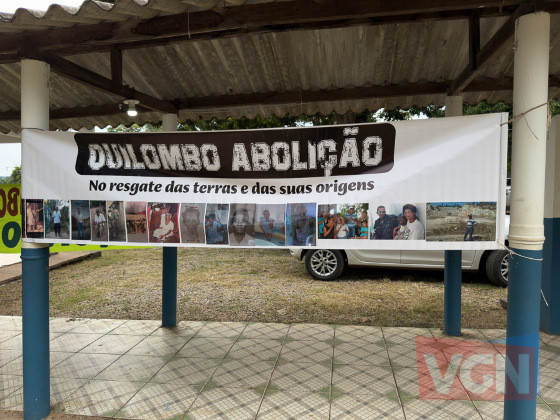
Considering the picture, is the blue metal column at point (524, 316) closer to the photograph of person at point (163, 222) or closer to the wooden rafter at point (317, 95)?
the photograph of person at point (163, 222)

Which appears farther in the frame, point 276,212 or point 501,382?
point 501,382

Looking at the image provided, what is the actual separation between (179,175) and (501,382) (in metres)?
3.35

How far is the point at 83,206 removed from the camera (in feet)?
10.7

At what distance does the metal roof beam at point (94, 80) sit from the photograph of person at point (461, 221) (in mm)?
3094

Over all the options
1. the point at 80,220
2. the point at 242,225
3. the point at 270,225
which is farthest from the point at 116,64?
the point at 270,225

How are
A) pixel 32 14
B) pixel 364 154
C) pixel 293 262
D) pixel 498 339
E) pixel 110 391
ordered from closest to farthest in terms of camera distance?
pixel 32 14 < pixel 364 154 < pixel 110 391 < pixel 498 339 < pixel 293 262

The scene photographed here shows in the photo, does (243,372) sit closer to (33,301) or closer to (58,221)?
(33,301)

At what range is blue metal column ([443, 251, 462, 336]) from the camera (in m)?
4.86

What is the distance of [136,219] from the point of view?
10.4 feet

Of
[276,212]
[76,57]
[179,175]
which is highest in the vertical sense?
[76,57]

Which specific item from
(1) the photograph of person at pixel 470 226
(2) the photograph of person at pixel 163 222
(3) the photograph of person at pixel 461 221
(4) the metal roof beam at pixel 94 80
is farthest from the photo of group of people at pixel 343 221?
(4) the metal roof beam at pixel 94 80

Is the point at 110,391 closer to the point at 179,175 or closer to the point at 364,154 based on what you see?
the point at 179,175

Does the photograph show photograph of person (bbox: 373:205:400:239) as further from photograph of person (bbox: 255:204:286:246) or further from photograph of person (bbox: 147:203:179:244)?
photograph of person (bbox: 147:203:179:244)

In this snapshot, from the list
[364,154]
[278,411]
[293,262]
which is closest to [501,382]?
[278,411]
